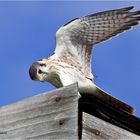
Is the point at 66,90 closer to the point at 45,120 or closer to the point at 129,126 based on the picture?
the point at 45,120

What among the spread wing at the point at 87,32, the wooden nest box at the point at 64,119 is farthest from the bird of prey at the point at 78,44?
the wooden nest box at the point at 64,119

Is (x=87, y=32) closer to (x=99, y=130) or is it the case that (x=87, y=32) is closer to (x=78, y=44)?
→ (x=78, y=44)

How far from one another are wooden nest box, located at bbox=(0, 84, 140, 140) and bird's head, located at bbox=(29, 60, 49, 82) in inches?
70.4

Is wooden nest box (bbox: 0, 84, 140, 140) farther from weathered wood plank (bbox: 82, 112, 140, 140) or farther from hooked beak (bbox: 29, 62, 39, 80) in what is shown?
hooked beak (bbox: 29, 62, 39, 80)

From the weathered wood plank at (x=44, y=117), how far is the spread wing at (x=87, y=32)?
2.29 m

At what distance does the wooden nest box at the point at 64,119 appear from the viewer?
4.81 feet

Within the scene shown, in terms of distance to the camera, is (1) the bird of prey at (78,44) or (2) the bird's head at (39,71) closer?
(2) the bird's head at (39,71)

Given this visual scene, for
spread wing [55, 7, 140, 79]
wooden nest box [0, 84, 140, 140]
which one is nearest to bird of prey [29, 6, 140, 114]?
spread wing [55, 7, 140, 79]

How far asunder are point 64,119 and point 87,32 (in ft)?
10.8

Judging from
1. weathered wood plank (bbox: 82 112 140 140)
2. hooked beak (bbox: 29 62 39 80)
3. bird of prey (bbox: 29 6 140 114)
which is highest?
bird of prey (bbox: 29 6 140 114)

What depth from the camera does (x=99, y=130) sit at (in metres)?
1.53

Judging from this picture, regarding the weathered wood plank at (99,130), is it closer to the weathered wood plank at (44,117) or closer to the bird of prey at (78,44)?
the weathered wood plank at (44,117)

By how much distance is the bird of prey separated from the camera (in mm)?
3713

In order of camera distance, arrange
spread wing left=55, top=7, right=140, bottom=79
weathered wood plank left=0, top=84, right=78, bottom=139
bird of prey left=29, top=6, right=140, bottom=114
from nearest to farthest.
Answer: weathered wood plank left=0, top=84, right=78, bottom=139
bird of prey left=29, top=6, right=140, bottom=114
spread wing left=55, top=7, right=140, bottom=79
